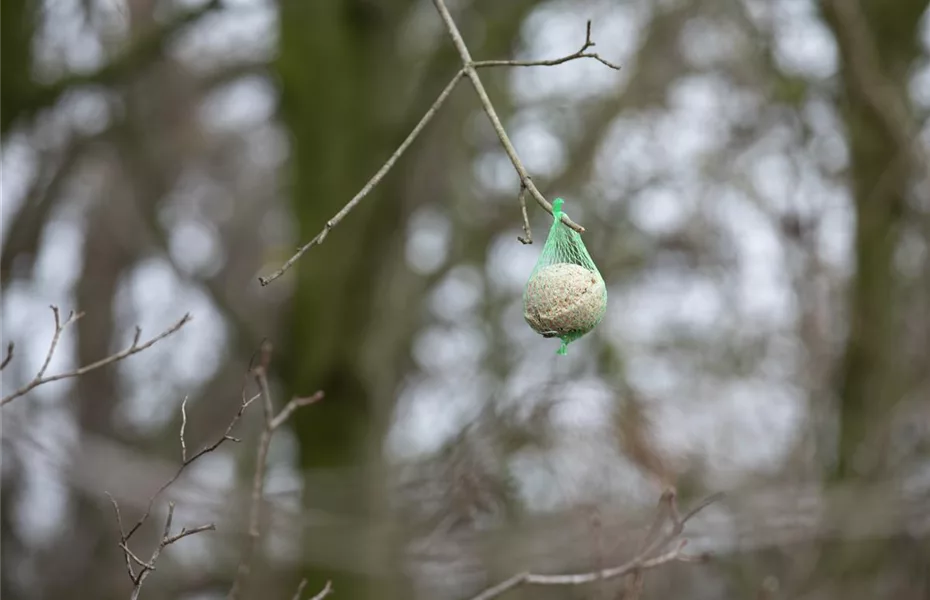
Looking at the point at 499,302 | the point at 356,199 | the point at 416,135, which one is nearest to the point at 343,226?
the point at 499,302

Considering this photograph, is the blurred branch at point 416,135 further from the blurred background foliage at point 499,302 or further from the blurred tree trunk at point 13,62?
the blurred tree trunk at point 13,62

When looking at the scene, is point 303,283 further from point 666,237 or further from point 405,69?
point 666,237

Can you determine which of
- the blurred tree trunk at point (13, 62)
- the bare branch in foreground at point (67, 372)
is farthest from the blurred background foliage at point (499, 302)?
the bare branch in foreground at point (67, 372)

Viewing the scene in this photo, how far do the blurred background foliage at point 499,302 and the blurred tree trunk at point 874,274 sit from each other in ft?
0.05

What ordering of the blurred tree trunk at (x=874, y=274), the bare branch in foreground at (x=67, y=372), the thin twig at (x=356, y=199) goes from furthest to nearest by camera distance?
the blurred tree trunk at (x=874, y=274), the bare branch in foreground at (x=67, y=372), the thin twig at (x=356, y=199)

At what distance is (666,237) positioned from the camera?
5402 mm

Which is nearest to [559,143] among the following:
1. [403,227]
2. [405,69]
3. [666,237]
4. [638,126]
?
[638,126]

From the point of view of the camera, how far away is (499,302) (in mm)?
5961

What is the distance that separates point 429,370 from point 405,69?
2357mm

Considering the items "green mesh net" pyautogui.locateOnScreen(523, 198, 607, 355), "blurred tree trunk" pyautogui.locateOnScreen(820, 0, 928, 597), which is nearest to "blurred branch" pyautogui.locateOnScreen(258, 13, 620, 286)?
"green mesh net" pyautogui.locateOnScreen(523, 198, 607, 355)

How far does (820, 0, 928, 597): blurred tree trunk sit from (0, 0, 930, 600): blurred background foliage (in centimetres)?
1

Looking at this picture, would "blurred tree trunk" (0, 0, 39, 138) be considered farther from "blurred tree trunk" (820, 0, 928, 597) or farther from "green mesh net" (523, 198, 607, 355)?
"blurred tree trunk" (820, 0, 928, 597)

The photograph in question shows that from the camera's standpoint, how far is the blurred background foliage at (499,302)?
405 centimetres

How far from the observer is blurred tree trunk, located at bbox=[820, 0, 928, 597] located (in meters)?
4.36
